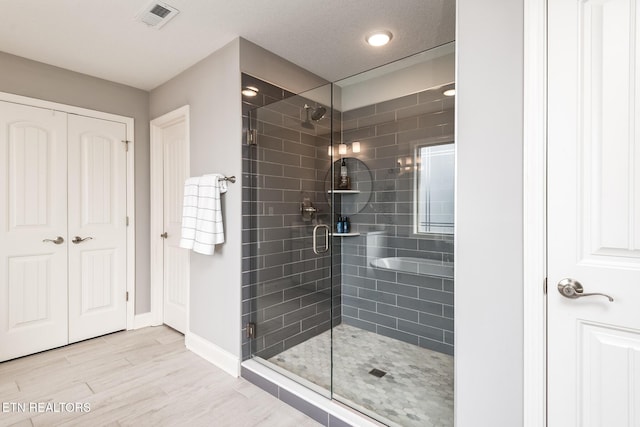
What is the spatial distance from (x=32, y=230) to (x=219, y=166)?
172 centimetres

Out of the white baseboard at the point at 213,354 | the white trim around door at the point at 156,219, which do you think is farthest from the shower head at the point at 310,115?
the white baseboard at the point at 213,354

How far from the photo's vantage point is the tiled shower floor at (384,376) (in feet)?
5.65

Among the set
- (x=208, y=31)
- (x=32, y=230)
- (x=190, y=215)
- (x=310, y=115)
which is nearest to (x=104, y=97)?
(x=32, y=230)

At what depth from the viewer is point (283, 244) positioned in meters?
2.41

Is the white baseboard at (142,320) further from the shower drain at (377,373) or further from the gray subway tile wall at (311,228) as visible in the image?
the shower drain at (377,373)

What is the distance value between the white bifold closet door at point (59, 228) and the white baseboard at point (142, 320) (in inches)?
4.1

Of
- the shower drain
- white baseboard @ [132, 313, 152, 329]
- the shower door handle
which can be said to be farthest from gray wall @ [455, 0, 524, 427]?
white baseboard @ [132, 313, 152, 329]

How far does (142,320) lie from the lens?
10.3 ft

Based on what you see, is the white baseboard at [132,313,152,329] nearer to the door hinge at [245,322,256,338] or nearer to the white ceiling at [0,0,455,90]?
the door hinge at [245,322,256,338]

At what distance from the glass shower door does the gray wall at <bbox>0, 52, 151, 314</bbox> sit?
1.59 m
